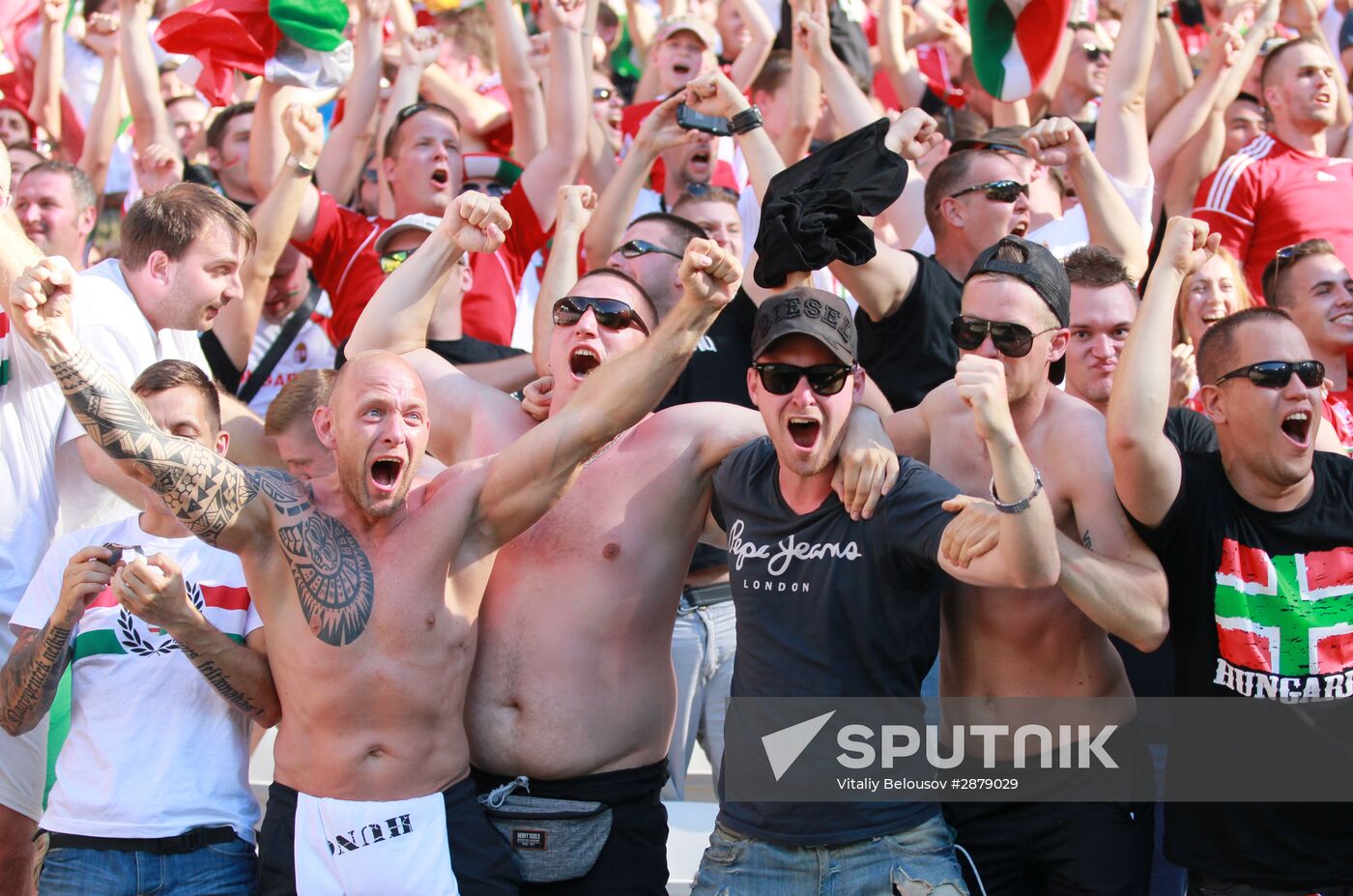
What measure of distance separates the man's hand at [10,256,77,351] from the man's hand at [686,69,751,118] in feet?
7.32

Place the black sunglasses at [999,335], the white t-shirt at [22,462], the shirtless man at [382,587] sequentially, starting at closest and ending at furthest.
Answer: the shirtless man at [382,587] → the black sunglasses at [999,335] → the white t-shirt at [22,462]

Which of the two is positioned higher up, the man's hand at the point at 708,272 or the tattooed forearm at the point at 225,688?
the man's hand at the point at 708,272

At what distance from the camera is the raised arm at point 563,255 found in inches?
194

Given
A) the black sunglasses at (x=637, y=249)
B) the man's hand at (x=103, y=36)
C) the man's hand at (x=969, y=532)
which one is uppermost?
the man's hand at (x=103, y=36)

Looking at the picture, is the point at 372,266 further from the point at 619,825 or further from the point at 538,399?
the point at 619,825

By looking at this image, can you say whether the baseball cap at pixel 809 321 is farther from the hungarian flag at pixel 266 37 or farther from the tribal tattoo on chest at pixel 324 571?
the hungarian flag at pixel 266 37

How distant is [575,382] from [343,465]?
77cm

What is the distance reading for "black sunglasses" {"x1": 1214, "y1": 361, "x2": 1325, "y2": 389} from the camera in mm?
3797

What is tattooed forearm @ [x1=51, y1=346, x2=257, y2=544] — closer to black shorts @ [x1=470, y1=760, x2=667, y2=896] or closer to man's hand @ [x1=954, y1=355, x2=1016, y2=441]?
black shorts @ [x1=470, y1=760, x2=667, y2=896]

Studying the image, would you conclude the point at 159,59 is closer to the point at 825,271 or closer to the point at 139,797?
the point at 825,271

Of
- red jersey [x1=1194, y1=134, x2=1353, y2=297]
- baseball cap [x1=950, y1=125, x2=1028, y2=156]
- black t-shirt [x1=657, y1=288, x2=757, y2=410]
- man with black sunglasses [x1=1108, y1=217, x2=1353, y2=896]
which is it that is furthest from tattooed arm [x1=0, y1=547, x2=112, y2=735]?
red jersey [x1=1194, y1=134, x2=1353, y2=297]

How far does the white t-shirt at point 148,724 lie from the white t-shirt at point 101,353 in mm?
648

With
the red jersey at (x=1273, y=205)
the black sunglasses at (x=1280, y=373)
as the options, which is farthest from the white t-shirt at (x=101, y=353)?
the red jersey at (x=1273, y=205)

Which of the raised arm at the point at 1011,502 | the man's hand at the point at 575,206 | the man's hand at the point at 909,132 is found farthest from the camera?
the man's hand at the point at 575,206
